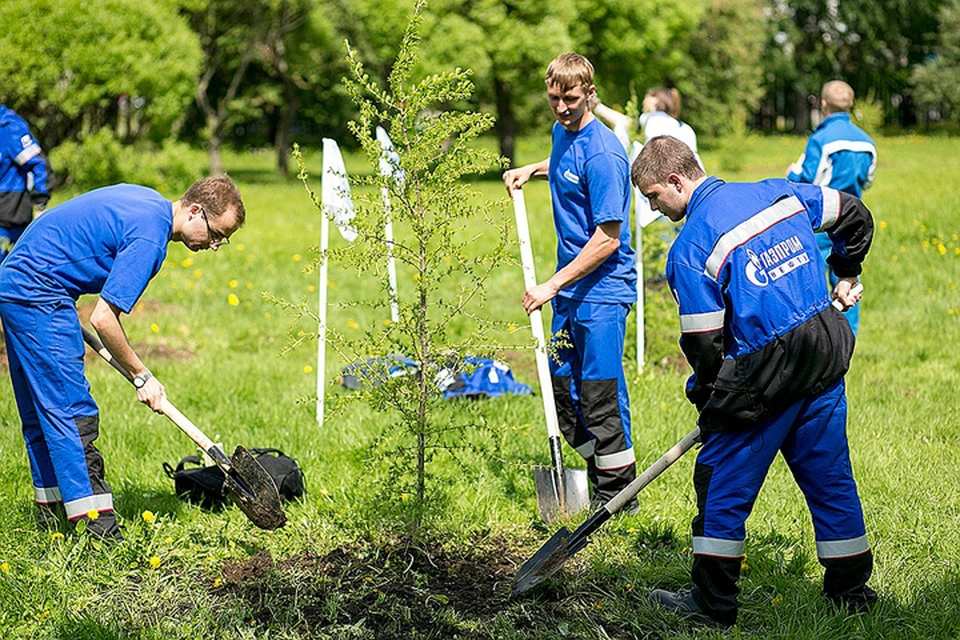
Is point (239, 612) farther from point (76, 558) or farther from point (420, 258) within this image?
point (420, 258)

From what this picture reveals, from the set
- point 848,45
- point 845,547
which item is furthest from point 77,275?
point 848,45

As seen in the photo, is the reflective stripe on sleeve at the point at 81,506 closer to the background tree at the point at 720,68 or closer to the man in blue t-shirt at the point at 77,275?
the man in blue t-shirt at the point at 77,275

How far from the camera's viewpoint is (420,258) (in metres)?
4.39

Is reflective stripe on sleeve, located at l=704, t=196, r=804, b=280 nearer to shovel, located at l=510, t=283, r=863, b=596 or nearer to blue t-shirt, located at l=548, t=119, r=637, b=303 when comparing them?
shovel, located at l=510, t=283, r=863, b=596

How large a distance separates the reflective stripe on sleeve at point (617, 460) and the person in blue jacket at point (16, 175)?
5817mm

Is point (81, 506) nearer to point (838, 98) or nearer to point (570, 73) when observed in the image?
point (570, 73)

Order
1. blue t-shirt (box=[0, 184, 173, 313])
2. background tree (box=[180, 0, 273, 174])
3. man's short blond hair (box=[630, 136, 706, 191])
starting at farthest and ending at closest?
background tree (box=[180, 0, 273, 174]), blue t-shirt (box=[0, 184, 173, 313]), man's short blond hair (box=[630, 136, 706, 191])

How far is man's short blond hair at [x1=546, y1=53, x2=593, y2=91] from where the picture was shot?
4.72 m

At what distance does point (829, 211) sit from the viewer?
3.93 m

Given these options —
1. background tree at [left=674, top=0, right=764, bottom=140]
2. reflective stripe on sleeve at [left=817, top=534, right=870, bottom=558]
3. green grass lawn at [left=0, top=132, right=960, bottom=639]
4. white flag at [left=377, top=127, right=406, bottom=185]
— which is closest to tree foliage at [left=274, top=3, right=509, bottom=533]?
white flag at [left=377, top=127, right=406, bottom=185]

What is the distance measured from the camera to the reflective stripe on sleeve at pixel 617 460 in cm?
514

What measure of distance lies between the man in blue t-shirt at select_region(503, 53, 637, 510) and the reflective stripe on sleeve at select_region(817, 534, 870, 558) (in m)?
1.39

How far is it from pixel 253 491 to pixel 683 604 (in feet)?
6.85

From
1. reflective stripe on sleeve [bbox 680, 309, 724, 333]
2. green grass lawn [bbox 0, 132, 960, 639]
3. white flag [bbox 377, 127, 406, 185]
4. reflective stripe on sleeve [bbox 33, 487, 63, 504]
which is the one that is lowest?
green grass lawn [bbox 0, 132, 960, 639]
